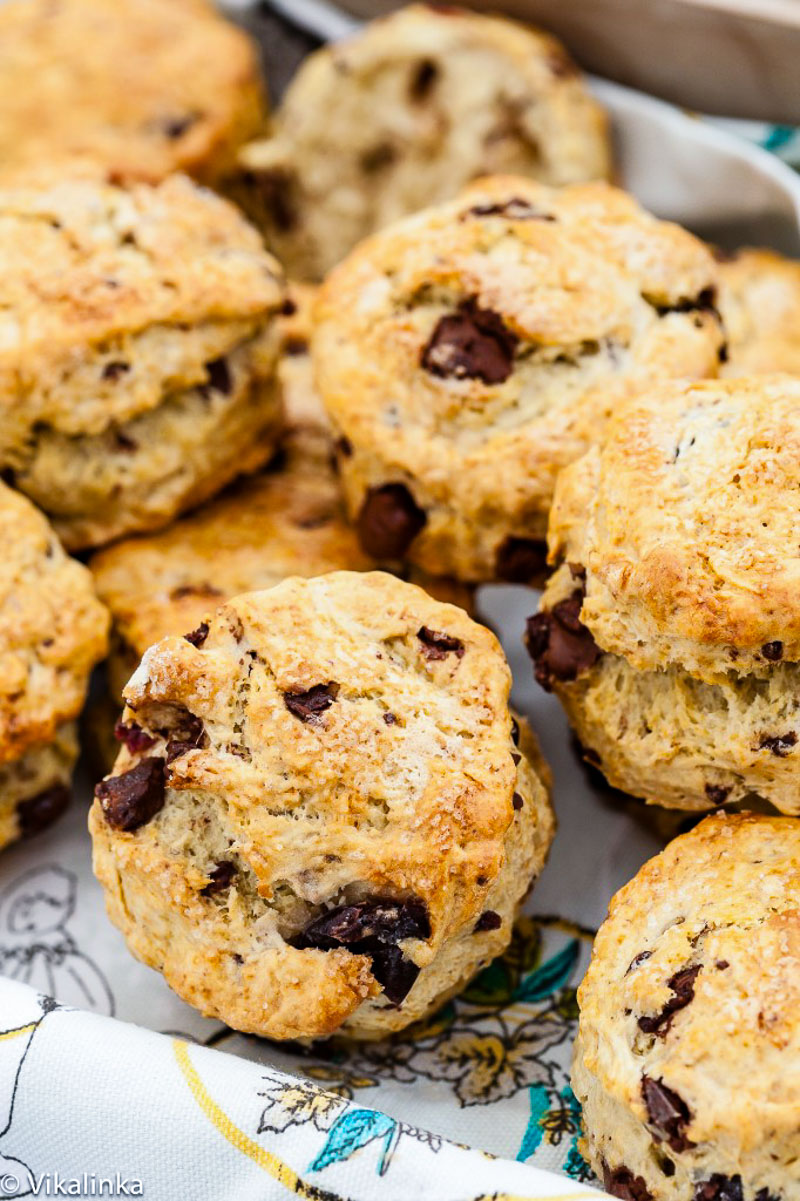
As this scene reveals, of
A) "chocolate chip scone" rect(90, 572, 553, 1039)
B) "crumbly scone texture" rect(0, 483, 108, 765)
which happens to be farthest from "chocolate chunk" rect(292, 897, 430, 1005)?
"crumbly scone texture" rect(0, 483, 108, 765)

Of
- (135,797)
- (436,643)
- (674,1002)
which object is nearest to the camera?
(674,1002)

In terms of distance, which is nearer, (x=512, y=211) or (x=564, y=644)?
(x=564, y=644)

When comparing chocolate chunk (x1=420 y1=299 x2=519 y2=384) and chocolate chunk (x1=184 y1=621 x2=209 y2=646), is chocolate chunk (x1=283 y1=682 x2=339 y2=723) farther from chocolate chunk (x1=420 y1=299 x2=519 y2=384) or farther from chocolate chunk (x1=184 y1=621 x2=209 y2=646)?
chocolate chunk (x1=420 y1=299 x2=519 y2=384)

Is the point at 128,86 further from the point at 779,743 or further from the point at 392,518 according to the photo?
the point at 779,743

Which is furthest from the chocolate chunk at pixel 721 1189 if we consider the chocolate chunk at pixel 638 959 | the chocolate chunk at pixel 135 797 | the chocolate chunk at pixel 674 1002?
the chocolate chunk at pixel 135 797

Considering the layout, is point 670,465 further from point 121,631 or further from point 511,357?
point 121,631

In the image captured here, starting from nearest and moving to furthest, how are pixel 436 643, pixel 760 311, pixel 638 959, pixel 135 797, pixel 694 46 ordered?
pixel 638 959
pixel 135 797
pixel 436 643
pixel 760 311
pixel 694 46

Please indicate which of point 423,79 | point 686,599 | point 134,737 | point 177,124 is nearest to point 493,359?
point 686,599
